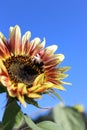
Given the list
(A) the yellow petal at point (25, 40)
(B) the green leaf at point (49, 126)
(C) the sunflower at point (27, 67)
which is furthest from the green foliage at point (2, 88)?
(A) the yellow petal at point (25, 40)

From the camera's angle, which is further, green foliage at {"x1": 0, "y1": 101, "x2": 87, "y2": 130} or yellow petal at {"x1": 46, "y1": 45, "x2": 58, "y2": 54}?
yellow petal at {"x1": 46, "y1": 45, "x2": 58, "y2": 54}

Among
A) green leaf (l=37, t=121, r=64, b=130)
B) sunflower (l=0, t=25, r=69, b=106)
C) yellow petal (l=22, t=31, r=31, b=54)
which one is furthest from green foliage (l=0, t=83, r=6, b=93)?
yellow petal (l=22, t=31, r=31, b=54)

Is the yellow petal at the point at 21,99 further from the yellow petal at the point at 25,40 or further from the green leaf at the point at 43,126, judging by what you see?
the yellow petal at the point at 25,40

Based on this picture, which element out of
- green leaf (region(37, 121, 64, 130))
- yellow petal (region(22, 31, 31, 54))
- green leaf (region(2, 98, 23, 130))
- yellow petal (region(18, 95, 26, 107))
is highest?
yellow petal (region(22, 31, 31, 54))

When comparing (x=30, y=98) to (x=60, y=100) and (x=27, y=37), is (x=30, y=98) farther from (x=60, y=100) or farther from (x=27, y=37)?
(x=27, y=37)

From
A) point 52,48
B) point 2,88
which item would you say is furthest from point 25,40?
point 2,88

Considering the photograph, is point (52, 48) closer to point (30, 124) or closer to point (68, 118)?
point (68, 118)

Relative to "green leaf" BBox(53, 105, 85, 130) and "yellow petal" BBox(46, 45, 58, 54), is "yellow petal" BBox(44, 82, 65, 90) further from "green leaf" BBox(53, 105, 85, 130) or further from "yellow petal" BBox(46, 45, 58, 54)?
"yellow petal" BBox(46, 45, 58, 54)
